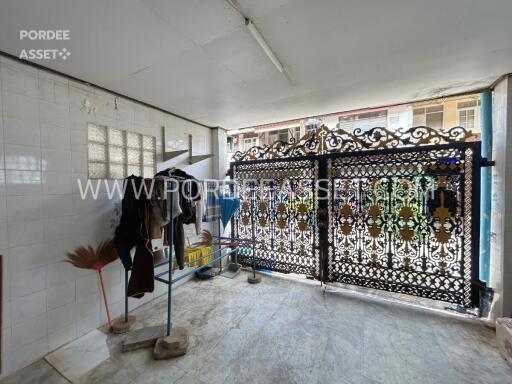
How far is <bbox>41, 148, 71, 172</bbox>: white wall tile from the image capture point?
1940 mm

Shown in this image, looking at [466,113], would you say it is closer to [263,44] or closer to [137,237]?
[263,44]

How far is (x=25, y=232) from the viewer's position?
5.97 ft

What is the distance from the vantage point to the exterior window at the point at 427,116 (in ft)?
25.6

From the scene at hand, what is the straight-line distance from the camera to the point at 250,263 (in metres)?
3.87

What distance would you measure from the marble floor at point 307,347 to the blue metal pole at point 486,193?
70 cm

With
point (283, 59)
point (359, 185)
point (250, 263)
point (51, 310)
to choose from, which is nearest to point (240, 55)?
point (283, 59)

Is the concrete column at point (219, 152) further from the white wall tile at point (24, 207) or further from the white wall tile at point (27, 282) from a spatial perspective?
the white wall tile at point (27, 282)

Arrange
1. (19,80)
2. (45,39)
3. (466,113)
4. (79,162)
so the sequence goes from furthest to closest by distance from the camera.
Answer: (466,113)
(79,162)
(19,80)
(45,39)

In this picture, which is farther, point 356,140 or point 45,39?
point 356,140

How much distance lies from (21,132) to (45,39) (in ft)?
2.63

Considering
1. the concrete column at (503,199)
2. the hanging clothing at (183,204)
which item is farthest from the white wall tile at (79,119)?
the concrete column at (503,199)

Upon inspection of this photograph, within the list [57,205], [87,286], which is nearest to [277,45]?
[57,205]

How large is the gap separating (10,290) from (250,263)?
115 inches

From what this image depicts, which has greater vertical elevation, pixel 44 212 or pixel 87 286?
pixel 44 212
